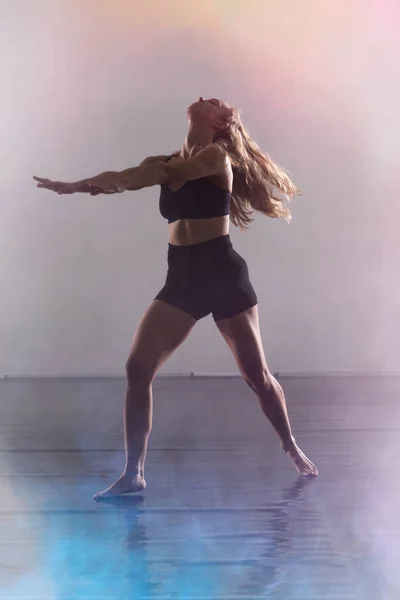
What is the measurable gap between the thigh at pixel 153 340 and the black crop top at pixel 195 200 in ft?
0.98

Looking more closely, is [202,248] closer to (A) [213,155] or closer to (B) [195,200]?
(B) [195,200]

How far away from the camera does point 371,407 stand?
3.92 metres

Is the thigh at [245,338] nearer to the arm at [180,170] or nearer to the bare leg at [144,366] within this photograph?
the bare leg at [144,366]

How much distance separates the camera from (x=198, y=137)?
2.23 m

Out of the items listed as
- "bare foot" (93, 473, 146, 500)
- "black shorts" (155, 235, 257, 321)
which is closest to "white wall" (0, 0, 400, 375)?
"black shorts" (155, 235, 257, 321)

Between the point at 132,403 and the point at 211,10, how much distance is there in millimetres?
2036

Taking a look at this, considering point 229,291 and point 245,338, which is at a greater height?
point 229,291

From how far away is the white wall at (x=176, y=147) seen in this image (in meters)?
3.47

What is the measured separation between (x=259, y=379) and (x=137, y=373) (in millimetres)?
402

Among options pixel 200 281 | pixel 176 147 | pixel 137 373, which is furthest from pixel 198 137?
pixel 176 147

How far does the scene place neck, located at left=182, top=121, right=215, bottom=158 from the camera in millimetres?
2229

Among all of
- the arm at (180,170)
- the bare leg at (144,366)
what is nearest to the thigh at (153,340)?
the bare leg at (144,366)

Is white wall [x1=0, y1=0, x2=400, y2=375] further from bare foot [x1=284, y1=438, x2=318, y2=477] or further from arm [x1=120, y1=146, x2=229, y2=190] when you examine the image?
bare foot [x1=284, y1=438, x2=318, y2=477]

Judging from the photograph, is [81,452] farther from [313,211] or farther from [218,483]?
[313,211]
